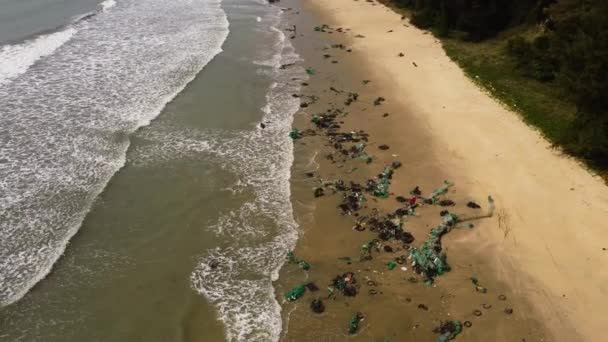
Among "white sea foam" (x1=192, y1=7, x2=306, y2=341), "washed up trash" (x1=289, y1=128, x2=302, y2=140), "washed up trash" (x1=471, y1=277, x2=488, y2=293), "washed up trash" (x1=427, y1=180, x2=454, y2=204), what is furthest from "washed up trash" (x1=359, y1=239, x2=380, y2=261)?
"washed up trash" (x1=289, y1=128, x2=302, y2=140)

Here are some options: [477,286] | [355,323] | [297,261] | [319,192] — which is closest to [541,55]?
[319,192]

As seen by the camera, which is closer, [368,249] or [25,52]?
→ [368,249]

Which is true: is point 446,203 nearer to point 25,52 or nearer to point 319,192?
point 319,192

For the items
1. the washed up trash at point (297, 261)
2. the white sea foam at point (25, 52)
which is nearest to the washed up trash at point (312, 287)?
the washed up trash at point (297, 261)

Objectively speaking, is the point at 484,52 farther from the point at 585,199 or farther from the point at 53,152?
the point at 53,152

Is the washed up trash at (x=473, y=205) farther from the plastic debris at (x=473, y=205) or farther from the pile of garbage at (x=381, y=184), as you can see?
the pile of garbage at (x=381, y=184)

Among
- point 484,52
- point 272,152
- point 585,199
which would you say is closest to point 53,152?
point 272,152
